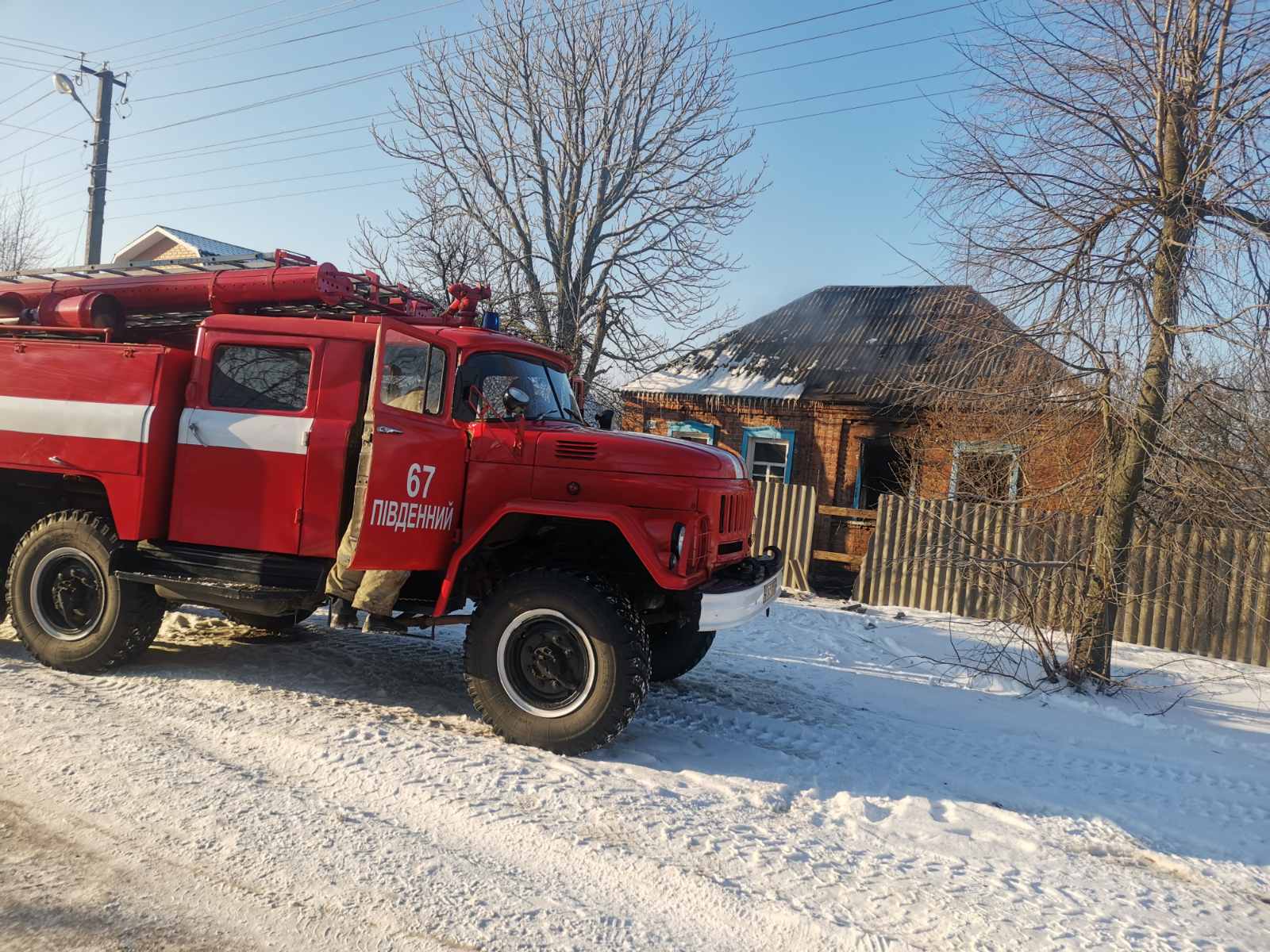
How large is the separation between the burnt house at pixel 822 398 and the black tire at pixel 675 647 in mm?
8424

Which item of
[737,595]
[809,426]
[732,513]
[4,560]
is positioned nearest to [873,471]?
[809,426]

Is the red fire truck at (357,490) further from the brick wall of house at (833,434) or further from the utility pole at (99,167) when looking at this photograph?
the utility pole at (99,167)

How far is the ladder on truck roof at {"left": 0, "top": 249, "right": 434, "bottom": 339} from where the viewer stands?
18.7 feet

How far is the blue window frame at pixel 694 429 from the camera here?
61.4 feet

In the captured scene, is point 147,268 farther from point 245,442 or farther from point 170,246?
point 170,246

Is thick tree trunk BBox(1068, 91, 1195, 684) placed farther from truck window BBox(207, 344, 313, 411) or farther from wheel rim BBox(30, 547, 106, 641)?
wheel rim BBox(30, 547, 106, 641)

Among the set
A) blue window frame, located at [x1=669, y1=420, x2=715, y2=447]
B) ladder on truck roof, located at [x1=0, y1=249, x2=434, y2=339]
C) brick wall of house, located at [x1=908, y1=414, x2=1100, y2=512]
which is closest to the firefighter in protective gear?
ladder on truck roof, located at [x1=0, y1=249, x2=434, y2=339]

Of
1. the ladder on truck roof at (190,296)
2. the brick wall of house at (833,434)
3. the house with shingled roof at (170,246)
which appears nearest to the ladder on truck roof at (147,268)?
the ladder on truck roof at (190,296)

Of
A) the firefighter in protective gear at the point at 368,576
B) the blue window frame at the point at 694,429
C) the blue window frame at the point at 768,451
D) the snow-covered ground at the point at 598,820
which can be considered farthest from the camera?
the blue window frame at the point at 694,429

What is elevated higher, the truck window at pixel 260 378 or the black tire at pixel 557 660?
the truck window at pixel 260 378

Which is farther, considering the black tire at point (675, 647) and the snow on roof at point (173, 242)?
the snow on roof at point (173, 242)

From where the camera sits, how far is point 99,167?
1797 cm

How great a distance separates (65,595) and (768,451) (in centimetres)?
1456

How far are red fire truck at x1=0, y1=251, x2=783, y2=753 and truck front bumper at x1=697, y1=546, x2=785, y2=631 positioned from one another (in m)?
0.02
